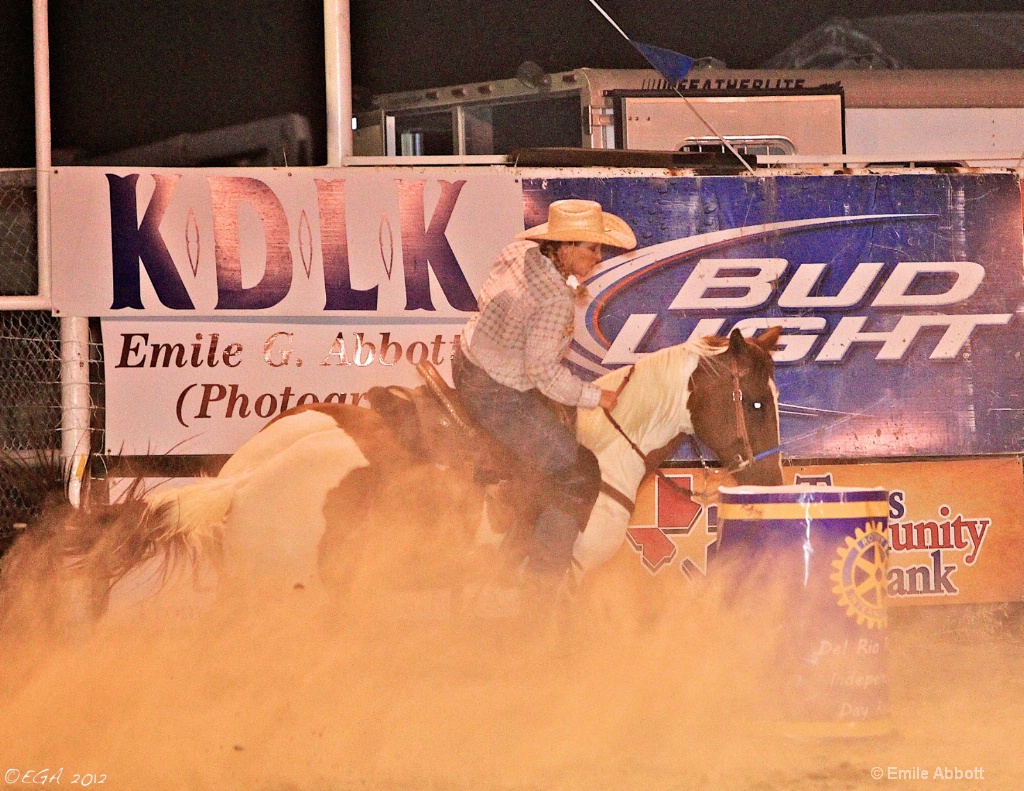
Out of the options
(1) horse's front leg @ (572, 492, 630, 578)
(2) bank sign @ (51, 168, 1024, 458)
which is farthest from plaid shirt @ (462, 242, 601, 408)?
(2) bank sign @ (51, 168, 1024, 458)

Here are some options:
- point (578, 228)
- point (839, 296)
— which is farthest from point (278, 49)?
point (578, 228)

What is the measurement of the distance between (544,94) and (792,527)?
520cm

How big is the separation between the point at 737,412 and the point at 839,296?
1701 mm

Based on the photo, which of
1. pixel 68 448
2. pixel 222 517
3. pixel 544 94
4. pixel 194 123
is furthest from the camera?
pixel 194 123

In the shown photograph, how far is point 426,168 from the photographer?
696 cm

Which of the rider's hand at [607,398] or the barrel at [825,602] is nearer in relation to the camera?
the barrel at [825,602]

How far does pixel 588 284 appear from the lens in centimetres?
693

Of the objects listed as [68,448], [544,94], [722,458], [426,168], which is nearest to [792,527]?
[722,458]

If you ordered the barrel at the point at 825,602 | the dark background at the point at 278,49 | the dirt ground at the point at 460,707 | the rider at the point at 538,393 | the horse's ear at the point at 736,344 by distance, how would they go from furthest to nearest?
the dark background at the point at 278,49, the horse's ear at the point at 736,344, the rider at the point at 538,393, the barrel at the point at 825,602, the dirt ground at the point at 460,707

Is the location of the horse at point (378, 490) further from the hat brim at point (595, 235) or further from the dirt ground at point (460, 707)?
the hat brim at point (595, 235)

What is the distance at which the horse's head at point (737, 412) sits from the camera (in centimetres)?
570

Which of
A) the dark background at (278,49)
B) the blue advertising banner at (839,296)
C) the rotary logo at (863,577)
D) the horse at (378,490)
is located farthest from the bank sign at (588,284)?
the dark background at (278,49)

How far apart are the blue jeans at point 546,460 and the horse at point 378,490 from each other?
0.12 m

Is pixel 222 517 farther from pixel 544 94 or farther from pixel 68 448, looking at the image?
pixel 544 94
